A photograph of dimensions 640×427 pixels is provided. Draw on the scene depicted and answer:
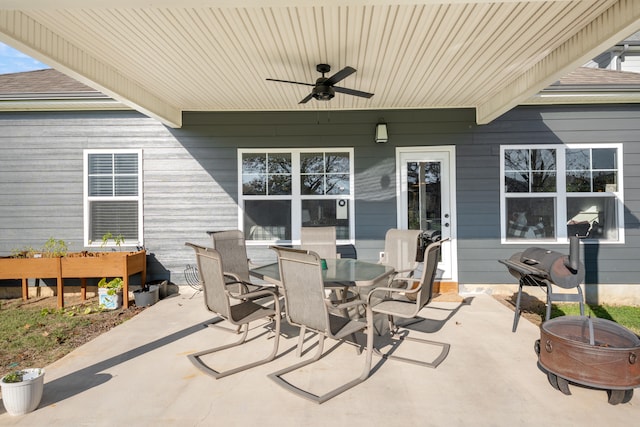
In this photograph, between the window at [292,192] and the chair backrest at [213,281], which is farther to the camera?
the window at [292,192]

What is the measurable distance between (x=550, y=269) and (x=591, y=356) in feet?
4.31

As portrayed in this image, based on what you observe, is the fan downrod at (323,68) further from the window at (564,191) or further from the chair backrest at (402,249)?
the window at (564,191)

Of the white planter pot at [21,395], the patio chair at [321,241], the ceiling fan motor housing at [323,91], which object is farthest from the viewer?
the patio chair at [321,241]

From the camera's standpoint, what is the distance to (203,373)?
2770 millimetres

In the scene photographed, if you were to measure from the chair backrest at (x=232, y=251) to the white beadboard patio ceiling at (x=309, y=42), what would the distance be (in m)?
1.84

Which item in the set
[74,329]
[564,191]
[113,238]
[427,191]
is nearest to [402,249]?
[427,191]

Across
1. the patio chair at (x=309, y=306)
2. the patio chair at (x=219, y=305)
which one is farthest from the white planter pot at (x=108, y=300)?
the patio chair at (x=309, y=306)

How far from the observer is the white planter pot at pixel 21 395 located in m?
2.16

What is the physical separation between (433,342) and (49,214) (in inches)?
228

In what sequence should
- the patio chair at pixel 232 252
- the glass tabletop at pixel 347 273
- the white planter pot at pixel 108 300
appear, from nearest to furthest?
1. the glass tabletop at pixel 347 273
2. the patio chair at pixel 232 252
3. the white planter pot at pixel 108 300

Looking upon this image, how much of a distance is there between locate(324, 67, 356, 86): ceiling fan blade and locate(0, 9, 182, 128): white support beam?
234 centimetres

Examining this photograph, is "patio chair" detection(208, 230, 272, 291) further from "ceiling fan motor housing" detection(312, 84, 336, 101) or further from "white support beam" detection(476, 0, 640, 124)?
"white support beam" detection(476, 0, 640, 124)

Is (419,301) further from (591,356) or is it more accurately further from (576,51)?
(576,51)

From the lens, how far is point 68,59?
3.28 metres
